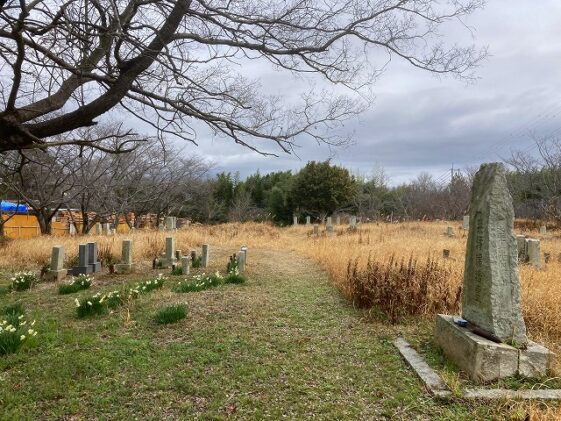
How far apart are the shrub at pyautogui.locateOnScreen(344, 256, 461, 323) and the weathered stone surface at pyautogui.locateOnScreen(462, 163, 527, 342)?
135 centimetres

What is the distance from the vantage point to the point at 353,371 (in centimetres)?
385

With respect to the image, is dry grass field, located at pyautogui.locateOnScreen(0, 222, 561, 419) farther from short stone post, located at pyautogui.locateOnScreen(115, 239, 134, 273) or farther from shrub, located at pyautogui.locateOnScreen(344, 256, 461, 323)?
short stone post, located at pyautogui.locateOnScreen(115, 239, 134, 273)

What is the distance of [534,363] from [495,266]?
0.83 metres

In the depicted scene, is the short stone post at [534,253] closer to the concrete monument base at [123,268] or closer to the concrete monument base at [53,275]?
the concrete monument base at [123,268]

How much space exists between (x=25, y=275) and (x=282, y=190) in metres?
28.1

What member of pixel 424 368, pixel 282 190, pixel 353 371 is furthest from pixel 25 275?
pixel 282 190

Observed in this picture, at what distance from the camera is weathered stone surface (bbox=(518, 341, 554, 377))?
3.53 m

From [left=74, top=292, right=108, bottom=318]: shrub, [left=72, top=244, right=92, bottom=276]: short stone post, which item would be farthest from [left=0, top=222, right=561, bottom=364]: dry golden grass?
[left=74, top=292, right=108, bottom=318]: shrub

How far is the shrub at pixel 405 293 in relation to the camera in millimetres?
5449

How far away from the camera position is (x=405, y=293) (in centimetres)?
548

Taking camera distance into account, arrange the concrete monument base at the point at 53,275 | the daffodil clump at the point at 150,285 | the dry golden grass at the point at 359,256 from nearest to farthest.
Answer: the dry golden grass at the point at 359,256, the daffodil clump at the point at 150,285, the concrete monument base at the point at 53,275

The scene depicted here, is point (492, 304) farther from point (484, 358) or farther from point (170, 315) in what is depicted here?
point (170, 315)

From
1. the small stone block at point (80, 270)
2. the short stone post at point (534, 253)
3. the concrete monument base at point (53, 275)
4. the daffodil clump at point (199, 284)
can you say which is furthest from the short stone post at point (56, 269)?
the short stone post at point (534, 253)

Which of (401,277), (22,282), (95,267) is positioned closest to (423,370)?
(401,277)
